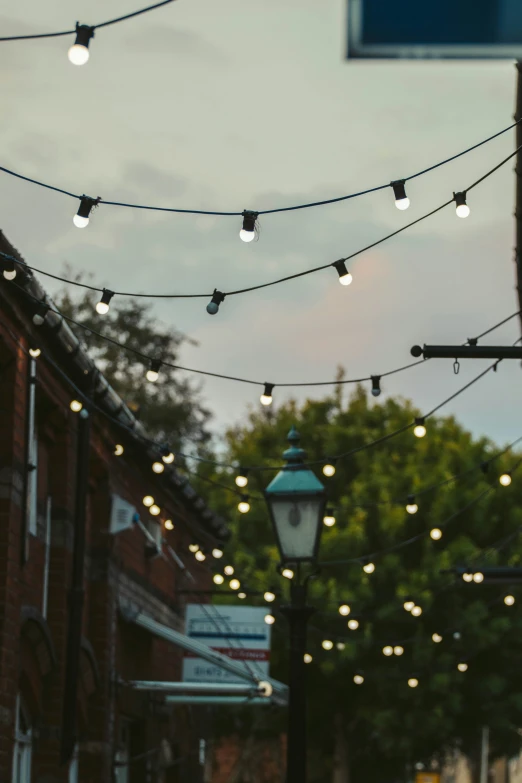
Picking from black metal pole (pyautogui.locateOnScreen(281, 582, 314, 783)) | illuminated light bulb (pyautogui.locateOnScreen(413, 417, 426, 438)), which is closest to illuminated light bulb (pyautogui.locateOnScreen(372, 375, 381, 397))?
illuminated light bulb (pyautogui.locateOnScreen(413, 417, 426, 438))

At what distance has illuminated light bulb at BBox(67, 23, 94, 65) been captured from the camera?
21.1 ft

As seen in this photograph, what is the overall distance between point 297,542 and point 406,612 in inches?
881

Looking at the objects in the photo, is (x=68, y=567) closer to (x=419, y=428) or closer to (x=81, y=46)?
(x=419, y=428)

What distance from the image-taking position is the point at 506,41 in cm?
380

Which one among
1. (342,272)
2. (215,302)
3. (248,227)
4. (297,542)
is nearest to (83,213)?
(248,227)

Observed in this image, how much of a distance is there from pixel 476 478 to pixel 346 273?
86.8 feet

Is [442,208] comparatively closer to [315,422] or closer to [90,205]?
[90,205]

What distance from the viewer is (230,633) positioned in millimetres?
22203

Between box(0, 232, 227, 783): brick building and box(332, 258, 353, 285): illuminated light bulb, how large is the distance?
240 cm

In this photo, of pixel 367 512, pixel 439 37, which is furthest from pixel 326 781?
pixel 439 37

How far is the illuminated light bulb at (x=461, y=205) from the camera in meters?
8.77

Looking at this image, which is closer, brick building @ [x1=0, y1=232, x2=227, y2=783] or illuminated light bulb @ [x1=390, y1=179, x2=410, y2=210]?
illuminated light bulb @ [x1=390, y1=179, x2=410, y2=210]

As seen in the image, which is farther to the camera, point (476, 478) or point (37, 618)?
point (476, 478)

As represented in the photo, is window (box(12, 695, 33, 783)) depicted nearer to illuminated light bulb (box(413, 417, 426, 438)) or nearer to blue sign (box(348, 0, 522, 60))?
illuminated light bulb (box(413, 417, 426, 438))
